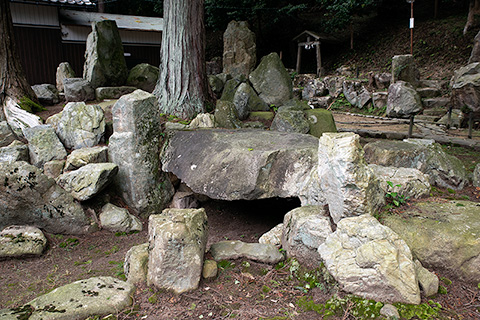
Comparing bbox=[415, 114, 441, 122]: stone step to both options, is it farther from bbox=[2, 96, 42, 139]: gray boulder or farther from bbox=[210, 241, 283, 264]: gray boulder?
bbox=[2, 96, 42, 139]: gray boulder

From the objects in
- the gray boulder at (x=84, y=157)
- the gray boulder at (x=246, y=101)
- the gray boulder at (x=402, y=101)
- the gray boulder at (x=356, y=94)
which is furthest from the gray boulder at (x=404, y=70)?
→ the gray boulder at (x=84, y=157)

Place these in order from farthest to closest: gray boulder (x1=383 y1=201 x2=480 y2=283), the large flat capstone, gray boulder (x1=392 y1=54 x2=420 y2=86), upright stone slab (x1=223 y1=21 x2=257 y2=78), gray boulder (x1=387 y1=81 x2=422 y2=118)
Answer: upright stone slab (x1=223 y1=21 x2=257 y2=78), gray boulder (x1=392 y1=54 x2=420 y2=86), gray boulder (x1=387 y1=81 x2=422 y2=118), the large flat capstone, gray boulder (x1=383 y1=201 x2=480 y2=283)

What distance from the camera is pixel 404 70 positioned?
46.0 ft

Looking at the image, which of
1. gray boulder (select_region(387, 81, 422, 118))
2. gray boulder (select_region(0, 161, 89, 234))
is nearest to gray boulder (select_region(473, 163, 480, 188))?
gray boulder (select_region(0, 161, 89, 234))

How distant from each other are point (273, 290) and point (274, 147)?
2.15 metres

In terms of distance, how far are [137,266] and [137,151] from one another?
2.48 m

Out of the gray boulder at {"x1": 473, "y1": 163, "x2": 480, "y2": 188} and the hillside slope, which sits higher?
the hillside slope

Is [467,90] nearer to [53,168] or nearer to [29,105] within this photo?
[53,168]

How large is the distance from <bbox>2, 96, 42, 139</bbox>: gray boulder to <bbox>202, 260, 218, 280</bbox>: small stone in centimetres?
506

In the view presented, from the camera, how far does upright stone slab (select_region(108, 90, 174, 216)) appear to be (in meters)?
5.47

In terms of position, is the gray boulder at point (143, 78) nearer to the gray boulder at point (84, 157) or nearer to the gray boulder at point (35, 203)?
the gray boulder at point (84, 157)

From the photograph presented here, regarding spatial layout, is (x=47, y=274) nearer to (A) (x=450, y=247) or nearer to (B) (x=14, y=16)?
(A) (x=450, y=247)

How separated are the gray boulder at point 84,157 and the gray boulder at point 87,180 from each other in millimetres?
248

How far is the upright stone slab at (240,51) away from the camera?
670 inches
